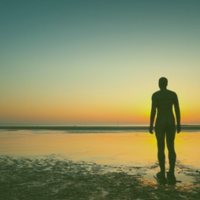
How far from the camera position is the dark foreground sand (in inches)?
253

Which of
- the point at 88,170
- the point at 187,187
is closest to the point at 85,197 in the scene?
the point at 187,187

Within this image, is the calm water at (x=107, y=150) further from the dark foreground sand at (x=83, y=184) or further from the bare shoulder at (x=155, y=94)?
the bare shoulder at (x=155, y=94)

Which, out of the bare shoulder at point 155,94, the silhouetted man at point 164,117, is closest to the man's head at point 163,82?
the silhouetted man at point 164,117

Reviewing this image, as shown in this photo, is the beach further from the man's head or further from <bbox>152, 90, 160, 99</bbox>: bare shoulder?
the man's head

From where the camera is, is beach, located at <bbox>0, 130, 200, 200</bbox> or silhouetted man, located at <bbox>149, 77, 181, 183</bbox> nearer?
beach, located at <bbox>0, 130, 200, 200</bbox>

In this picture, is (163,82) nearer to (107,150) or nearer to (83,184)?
(83,184)

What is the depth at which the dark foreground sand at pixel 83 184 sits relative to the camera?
6.41 meters

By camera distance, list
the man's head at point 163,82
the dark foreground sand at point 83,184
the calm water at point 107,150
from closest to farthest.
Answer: the dark foreground sand at point 83,184 < the man's head at point 163,82 < the calm water at point 107,150

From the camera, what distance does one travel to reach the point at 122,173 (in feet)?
30.8

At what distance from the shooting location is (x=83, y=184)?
768 cm

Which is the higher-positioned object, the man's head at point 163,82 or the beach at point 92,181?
the man's head at point 163,82

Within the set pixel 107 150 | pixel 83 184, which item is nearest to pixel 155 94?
pixel 83 184

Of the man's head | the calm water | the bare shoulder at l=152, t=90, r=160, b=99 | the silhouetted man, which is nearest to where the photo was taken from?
the silhouetted man

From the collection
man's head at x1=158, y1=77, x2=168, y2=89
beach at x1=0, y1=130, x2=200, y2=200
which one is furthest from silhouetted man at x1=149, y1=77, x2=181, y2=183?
beach at x1=0, y1=130, x2=200, y2=200
